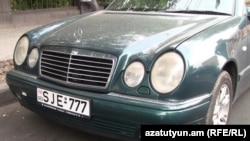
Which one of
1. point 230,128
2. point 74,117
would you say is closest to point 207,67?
point 230,128

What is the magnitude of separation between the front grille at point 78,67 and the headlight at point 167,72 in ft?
1.09

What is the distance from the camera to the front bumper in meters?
2.53

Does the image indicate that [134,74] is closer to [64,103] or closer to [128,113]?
[128,113]

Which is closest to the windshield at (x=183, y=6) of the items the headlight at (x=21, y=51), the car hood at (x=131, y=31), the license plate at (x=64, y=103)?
the car hood at (x=131, y=31)

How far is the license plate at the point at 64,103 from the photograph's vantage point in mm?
2740

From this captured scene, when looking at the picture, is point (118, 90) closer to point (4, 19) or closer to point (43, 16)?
point (4, 19)

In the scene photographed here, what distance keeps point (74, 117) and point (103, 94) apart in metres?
0.32

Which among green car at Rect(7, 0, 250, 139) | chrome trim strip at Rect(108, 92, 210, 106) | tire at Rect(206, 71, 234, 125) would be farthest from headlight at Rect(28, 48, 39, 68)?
tire at Rect(206, 71, 234, 125)

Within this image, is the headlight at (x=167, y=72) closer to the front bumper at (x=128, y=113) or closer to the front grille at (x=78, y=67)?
the front bumper at (x=128, y=113)

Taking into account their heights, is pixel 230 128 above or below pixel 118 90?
below

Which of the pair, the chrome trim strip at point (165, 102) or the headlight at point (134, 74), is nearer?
the chrome trim strip at point (165, 102)

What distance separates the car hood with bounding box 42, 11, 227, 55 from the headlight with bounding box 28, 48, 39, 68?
0.45 ft

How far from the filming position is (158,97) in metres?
2.58

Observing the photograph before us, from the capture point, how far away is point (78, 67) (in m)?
2.88
